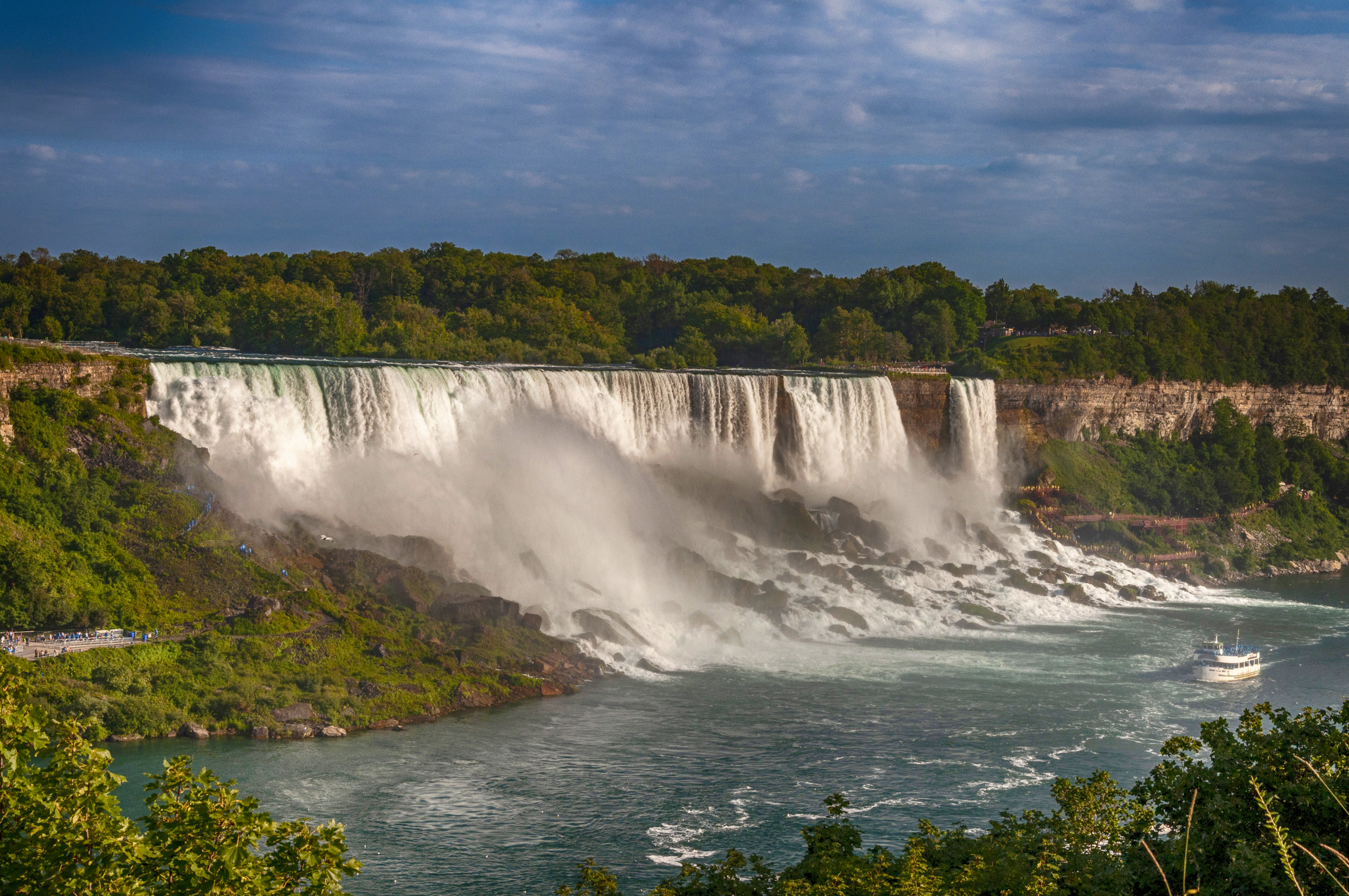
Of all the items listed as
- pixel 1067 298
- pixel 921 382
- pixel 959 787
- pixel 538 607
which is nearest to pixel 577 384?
pixel 538 607

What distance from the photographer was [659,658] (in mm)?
35156

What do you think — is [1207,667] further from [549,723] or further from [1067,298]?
[1067,298]

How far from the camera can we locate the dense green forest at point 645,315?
65.1 meters

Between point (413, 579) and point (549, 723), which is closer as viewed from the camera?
point (549, 723)

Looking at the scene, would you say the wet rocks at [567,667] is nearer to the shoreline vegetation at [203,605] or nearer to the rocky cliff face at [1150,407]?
the shoreline vegetation at [203,605]

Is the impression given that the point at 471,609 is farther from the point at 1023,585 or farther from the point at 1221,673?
the point at 1023,585

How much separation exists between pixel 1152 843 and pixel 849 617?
1079 inches

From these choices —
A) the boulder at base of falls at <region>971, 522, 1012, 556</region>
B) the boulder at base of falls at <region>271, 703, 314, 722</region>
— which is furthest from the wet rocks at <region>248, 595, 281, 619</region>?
the boulder at base of falls at <region>971, 522, 1012, 556</region>

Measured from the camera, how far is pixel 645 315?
85875 millimetres

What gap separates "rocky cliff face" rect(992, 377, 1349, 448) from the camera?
Answer: 6462 centimetres

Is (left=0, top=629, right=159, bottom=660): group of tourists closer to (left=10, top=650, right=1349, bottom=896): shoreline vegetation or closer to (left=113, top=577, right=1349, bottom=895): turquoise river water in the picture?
(left=113, top=577, right=1349, bottom=895): turquoise river water

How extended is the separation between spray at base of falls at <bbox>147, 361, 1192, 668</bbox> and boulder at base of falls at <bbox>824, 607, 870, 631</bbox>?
7cm

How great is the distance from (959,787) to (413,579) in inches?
641

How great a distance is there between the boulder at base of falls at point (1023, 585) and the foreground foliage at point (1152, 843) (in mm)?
29942
